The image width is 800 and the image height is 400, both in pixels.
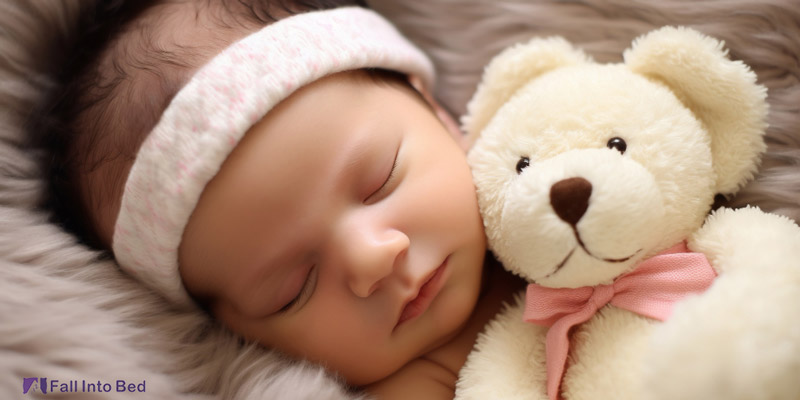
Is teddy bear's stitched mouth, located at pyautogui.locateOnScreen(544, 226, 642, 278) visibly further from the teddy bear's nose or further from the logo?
the logo

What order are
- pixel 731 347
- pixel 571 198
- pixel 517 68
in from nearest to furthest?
pixel 731 347 < pixel 571 198 < pixel 517 68

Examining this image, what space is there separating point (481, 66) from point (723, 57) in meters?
0.48

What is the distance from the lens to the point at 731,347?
1.78 ft

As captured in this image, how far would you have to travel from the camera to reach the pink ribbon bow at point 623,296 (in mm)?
717

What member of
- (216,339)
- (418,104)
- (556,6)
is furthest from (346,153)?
(556,6)

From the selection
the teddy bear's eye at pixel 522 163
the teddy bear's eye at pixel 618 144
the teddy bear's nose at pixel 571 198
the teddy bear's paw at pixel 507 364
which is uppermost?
the teddy bear's eye at pixel 618 144

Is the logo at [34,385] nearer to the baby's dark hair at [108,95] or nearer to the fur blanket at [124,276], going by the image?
the fur blanket at [124,276]

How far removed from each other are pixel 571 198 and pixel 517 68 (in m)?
0.32

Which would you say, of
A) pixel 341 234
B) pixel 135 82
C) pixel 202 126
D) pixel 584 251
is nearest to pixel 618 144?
pixel 584 251

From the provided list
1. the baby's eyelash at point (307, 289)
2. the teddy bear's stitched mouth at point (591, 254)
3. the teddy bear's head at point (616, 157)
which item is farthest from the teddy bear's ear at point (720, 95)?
the baby's eyelash at point (307, 289)

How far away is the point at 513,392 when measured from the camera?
79 cm

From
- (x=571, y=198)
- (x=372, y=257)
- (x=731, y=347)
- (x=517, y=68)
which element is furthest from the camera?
(x=517, y=68)

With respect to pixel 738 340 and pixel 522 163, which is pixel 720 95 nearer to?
pixel 522 163

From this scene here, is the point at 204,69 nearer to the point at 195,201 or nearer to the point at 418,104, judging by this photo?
the point at 195,201
